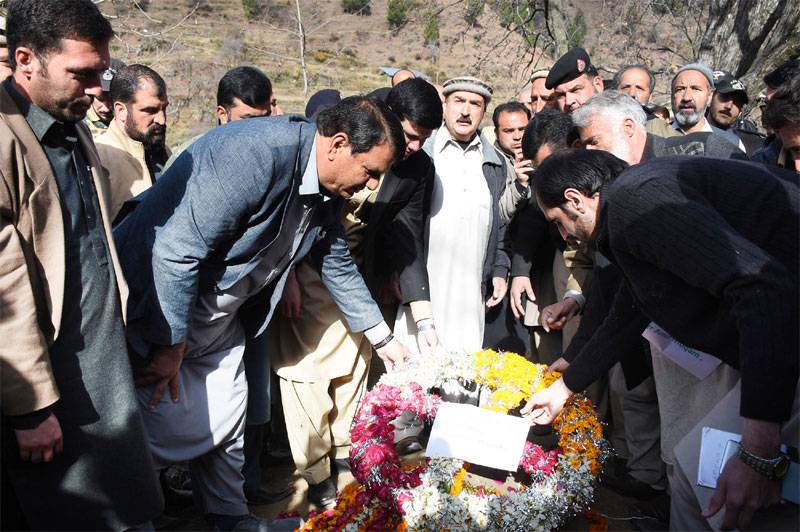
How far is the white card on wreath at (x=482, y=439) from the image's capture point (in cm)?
258

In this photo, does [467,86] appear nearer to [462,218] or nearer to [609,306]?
[462,218]

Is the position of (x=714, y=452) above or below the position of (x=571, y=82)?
below

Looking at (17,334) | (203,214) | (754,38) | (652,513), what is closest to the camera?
(17,334)

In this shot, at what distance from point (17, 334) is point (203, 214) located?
29.2 inches

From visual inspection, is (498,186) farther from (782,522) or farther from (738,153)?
(782,522)

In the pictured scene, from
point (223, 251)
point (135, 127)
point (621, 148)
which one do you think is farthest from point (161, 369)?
point (621, 148)

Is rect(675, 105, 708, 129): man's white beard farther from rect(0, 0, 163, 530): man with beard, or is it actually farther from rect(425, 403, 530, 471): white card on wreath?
rect(0, 0, 163, 530): man with beard

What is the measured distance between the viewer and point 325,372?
11.0ft

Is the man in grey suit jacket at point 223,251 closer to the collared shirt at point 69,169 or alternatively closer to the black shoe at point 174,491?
the collared shirt at point 69,169

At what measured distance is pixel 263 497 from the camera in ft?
10.9

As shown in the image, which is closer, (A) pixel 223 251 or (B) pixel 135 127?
(A) pixel 223 251

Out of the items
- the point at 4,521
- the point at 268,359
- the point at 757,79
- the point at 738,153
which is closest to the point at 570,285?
the point at 738,153

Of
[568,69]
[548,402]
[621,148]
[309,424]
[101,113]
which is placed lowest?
[309,424]

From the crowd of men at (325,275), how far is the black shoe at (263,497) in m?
0.01
